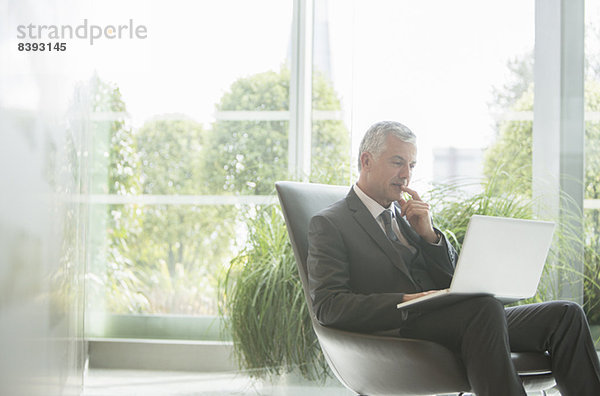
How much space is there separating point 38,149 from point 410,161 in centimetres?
119

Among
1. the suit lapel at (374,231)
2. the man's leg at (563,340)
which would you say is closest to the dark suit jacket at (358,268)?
the suit lapel at (374,231)

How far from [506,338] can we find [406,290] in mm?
414

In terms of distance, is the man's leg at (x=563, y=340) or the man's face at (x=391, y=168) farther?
the man's face at (x=391, y=168)

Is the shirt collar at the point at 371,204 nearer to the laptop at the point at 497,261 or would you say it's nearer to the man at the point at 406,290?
the man at the point at 406,290

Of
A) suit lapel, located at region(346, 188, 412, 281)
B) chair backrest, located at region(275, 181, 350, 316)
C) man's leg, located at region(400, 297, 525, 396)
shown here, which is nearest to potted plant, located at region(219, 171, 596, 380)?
chair backrest, located at region(275, 181, 350, 316)

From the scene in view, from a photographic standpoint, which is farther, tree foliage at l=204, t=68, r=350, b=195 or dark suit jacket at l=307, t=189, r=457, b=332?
tree foliage at l=204, t=68, r=350, b=195

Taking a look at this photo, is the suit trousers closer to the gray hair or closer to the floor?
the gray hair

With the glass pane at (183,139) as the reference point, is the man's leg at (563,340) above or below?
below

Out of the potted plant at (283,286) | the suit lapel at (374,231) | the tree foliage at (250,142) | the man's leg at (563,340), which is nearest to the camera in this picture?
the man's leg at (563,340)

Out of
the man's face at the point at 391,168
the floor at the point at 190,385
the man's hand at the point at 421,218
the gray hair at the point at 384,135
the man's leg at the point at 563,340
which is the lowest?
the floor at the point at 190,385

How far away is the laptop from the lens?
1.64 metres

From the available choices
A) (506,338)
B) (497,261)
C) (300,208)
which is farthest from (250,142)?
(506,338)

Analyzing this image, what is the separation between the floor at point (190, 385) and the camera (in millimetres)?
2742

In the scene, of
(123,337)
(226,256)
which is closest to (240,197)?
(226,256)
